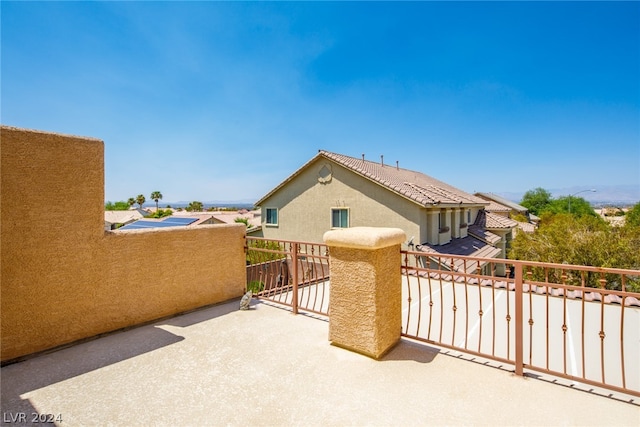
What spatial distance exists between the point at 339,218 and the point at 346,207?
0.80m

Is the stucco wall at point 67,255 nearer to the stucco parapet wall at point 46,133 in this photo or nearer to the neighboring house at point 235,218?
the stucco parapet wall at point 46,133

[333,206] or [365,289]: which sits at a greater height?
[333,206]

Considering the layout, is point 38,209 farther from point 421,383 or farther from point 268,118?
point 268,118

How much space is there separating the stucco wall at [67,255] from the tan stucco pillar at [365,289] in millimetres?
2762

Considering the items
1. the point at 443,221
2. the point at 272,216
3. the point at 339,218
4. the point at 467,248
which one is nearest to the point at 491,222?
the point at 467,248

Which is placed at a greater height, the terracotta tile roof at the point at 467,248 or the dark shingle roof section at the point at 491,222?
the dark shingle roof section at the point at 491,222

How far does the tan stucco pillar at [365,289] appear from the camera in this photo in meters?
3.04

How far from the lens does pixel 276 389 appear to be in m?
2.55

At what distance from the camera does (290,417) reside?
218cm

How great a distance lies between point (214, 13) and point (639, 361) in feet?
36.9

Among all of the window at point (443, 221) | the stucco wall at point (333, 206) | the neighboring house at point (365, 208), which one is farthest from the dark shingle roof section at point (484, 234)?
the stucco wall at point (333, 206)

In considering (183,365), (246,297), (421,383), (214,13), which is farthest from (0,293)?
(214,13)

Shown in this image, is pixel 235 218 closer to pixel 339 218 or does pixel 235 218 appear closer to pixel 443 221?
pixel 339 218

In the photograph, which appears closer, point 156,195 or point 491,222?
point 491,222
